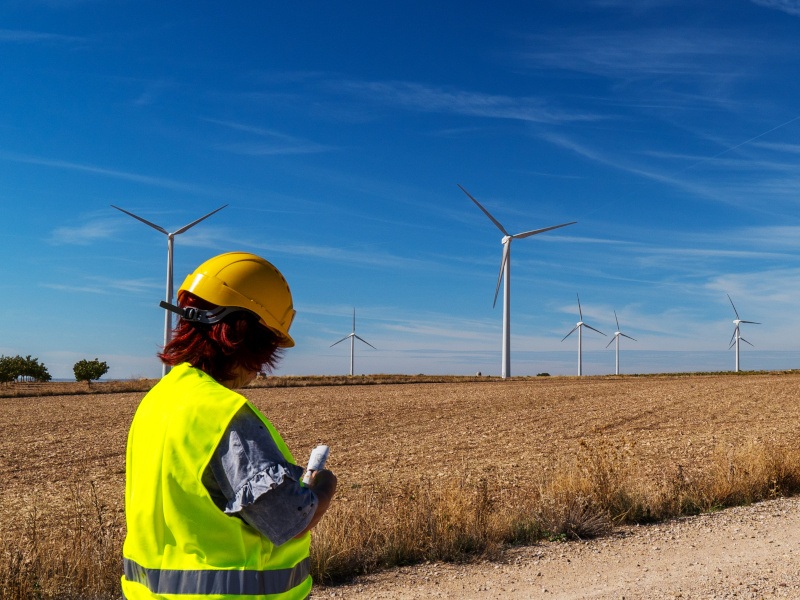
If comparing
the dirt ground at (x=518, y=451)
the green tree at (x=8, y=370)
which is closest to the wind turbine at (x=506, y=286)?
the dirt ground at (x=518, y=451)

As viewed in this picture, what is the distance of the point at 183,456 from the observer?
6.88 feet

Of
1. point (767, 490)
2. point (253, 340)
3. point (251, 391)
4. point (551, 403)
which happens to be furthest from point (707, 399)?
point (253, 340)

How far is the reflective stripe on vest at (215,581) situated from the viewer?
2084 mm

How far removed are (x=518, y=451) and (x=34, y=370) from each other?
2361 inches

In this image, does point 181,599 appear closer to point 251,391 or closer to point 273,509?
point 273,509

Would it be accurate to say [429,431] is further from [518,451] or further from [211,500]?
[211,500]

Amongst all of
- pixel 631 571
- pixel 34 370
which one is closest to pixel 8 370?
pixel 34 370

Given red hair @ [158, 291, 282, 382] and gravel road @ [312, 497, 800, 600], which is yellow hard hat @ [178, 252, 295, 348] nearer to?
red hair @ [158, 291, 282, 382]

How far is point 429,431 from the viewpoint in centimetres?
2275

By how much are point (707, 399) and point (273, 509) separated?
35.5 m

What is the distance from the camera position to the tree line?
5469cm

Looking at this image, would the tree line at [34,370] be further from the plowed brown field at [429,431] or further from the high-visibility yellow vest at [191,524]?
the high-visibility yellow vest at [191,524]

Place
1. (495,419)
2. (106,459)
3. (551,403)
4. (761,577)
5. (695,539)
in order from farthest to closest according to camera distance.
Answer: (551,403) < (495,419) < (106,459) < (695,539) < (761,577)

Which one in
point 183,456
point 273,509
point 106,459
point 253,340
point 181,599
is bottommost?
point 106,459
